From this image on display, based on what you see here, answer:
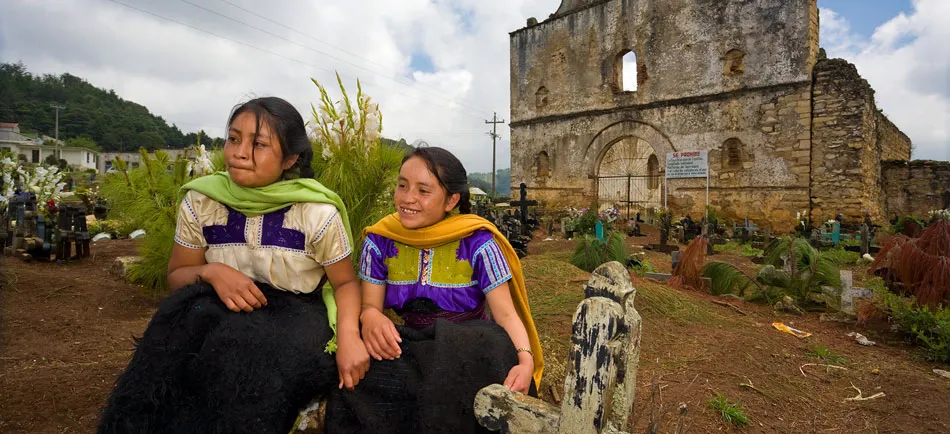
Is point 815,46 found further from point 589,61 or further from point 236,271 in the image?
point 236,271

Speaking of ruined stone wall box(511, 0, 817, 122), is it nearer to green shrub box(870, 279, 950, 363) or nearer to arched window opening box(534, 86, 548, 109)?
arched window opening box(534, 86, 548, 109)

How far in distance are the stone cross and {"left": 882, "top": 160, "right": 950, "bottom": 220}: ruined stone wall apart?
624 inches

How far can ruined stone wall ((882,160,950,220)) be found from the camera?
41.0ft

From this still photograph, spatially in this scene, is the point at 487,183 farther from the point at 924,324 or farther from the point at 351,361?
the point at 351,361

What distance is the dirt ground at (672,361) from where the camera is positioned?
2.66 meters

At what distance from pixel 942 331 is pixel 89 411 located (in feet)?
19.2

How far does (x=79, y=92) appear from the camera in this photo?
55.7m

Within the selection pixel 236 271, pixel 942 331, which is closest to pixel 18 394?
pixel 236 271

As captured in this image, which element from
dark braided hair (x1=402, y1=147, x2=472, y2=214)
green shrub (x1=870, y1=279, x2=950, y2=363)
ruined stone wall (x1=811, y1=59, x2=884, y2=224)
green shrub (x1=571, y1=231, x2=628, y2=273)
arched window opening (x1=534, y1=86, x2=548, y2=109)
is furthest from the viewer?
arched window opening (x1=534, y1=86, x2=548, y2=109)

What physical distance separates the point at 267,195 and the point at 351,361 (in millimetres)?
680

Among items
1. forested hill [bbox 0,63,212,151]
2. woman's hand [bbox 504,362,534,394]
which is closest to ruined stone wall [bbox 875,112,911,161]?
woman's hand [bbox 504,362,534,394]

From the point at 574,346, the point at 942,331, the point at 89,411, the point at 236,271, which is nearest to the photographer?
the point at 574,346

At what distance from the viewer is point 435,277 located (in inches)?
73.2

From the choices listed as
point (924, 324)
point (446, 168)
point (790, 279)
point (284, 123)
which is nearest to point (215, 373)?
point (284, 123)
